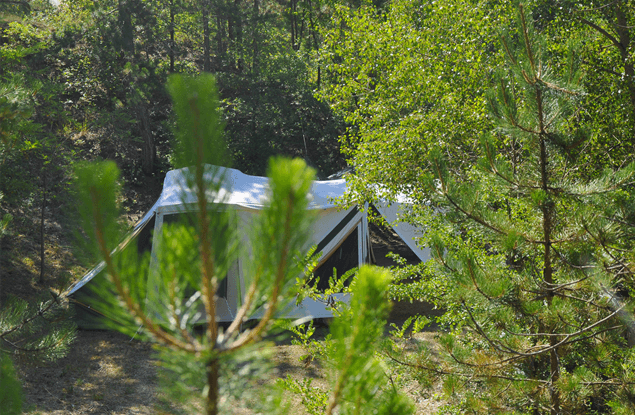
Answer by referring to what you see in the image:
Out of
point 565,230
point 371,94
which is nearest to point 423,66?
point 371,94

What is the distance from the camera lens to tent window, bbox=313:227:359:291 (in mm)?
5926

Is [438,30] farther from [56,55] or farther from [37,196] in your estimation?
[56,55]

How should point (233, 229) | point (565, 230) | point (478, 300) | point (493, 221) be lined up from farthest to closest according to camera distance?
point (565, 230)
point (493, 221)
point (478, 300)
point (233, 229)

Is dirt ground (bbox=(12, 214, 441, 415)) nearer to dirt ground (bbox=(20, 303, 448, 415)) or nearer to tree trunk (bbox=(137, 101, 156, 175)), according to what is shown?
dirt ground (bbox=(20, 303, 448, 415))

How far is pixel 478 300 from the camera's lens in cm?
204

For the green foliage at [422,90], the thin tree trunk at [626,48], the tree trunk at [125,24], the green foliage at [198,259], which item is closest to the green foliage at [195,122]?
the green foliage at [198,259]

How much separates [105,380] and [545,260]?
410cm

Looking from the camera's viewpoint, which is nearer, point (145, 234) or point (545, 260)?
point (545, 260)

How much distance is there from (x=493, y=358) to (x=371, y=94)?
3185mm

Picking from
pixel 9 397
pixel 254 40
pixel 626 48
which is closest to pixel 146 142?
pixel 254 40

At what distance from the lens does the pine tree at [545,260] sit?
2074mm

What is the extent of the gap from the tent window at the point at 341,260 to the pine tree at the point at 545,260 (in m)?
3.35

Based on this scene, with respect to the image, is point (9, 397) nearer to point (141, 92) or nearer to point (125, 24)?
point (141, 92)

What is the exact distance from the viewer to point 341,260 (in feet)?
19.6
